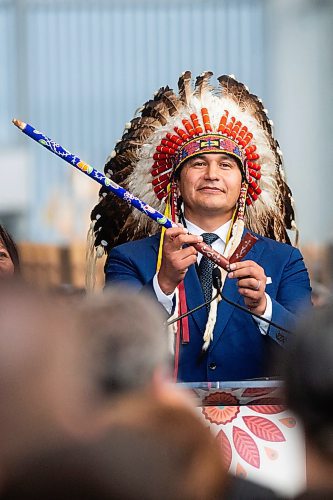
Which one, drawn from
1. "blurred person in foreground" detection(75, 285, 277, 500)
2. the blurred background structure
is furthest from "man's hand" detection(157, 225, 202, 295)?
the blurred background structure

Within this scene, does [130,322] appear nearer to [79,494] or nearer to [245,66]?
[79,494]

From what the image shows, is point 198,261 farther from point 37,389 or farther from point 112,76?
point 112,76

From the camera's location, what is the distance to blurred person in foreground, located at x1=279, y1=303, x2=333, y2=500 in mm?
1985

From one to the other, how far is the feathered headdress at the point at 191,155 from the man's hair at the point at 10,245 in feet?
1.49

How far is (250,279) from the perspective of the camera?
366 cm

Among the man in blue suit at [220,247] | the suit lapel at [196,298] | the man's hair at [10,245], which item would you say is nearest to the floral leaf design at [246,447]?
the man in blue suit at [220,247]

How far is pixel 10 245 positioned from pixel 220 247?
588mm

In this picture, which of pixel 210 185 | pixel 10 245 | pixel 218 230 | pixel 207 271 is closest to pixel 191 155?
pixel 210 185

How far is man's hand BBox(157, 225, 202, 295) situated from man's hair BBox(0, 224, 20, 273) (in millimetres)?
450

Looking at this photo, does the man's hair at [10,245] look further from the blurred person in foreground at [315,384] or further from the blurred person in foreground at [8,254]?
the blurred person in foreground at [315,384]

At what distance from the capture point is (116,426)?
1.99 meters

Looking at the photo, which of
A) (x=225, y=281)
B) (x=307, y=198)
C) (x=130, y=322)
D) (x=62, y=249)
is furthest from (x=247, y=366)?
(x=307, y=198)

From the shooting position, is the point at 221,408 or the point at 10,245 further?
the point at 10,245

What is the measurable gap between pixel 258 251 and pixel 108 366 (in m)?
2.08
